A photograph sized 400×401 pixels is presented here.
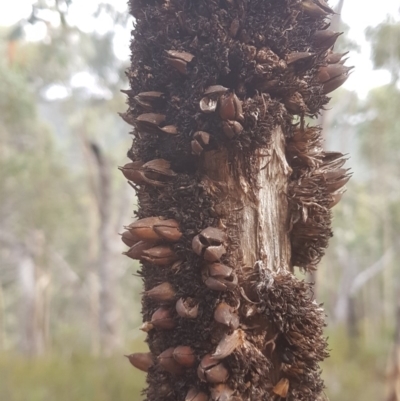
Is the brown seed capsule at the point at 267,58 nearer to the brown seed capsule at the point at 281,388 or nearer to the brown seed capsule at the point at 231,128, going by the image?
the brown seed capsule at the point at 231,128

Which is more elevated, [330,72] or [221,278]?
[330,72]

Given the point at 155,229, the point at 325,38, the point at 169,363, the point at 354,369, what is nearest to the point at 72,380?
the point at 354,369

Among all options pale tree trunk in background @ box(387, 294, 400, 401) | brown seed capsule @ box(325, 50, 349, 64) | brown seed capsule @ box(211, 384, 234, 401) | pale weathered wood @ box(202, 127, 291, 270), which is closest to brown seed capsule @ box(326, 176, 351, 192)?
Result: pale weathered wood @ box(202, 127, 291, 270)

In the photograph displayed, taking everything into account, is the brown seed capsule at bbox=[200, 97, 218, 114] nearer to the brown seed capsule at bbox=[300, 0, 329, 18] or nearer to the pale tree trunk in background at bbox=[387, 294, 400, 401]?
the brown seed capsule at bbox=[300, 0, 329, 18]

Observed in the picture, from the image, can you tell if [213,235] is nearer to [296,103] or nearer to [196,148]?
[196,148]

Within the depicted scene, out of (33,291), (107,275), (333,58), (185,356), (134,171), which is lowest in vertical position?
(185,356)
